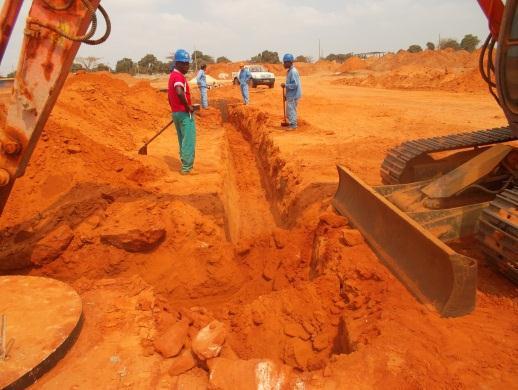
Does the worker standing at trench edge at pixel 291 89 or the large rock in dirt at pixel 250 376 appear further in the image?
the worker standing at trench edge at pixel 291 89

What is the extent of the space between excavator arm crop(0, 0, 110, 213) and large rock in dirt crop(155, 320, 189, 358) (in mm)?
1911

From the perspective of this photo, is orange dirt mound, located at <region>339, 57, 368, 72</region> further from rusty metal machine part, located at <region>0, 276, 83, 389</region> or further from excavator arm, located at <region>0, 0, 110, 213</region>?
rusty metal machine part, located at <region>0, 276, 83, 389</region>

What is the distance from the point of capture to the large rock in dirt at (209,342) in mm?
2773

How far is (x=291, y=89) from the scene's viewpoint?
10992 mm

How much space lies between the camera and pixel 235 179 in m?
9.87

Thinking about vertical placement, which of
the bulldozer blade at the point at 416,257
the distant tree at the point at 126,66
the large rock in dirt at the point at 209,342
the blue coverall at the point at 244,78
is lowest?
the large rock in dirt at the point at 209,342

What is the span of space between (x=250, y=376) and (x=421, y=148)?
3.85 metres

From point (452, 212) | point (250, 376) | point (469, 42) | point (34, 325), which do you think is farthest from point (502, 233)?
point (469, 42)

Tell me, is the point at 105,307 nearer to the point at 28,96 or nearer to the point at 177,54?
the point at 28,96

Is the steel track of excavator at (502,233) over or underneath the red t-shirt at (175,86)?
underneath

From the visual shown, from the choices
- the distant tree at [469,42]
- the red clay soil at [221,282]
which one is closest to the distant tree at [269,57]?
the distant tree at [469,42]

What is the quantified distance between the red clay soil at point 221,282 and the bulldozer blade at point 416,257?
0.10 meters

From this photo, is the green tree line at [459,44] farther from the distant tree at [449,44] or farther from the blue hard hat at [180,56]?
the blue hard hat at [180,56]

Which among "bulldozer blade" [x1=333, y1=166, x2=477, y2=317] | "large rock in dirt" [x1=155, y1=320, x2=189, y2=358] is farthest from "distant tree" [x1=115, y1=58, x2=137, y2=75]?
"large rock in dirt" [x1=155, y1=320, x2=189, y2=358]
